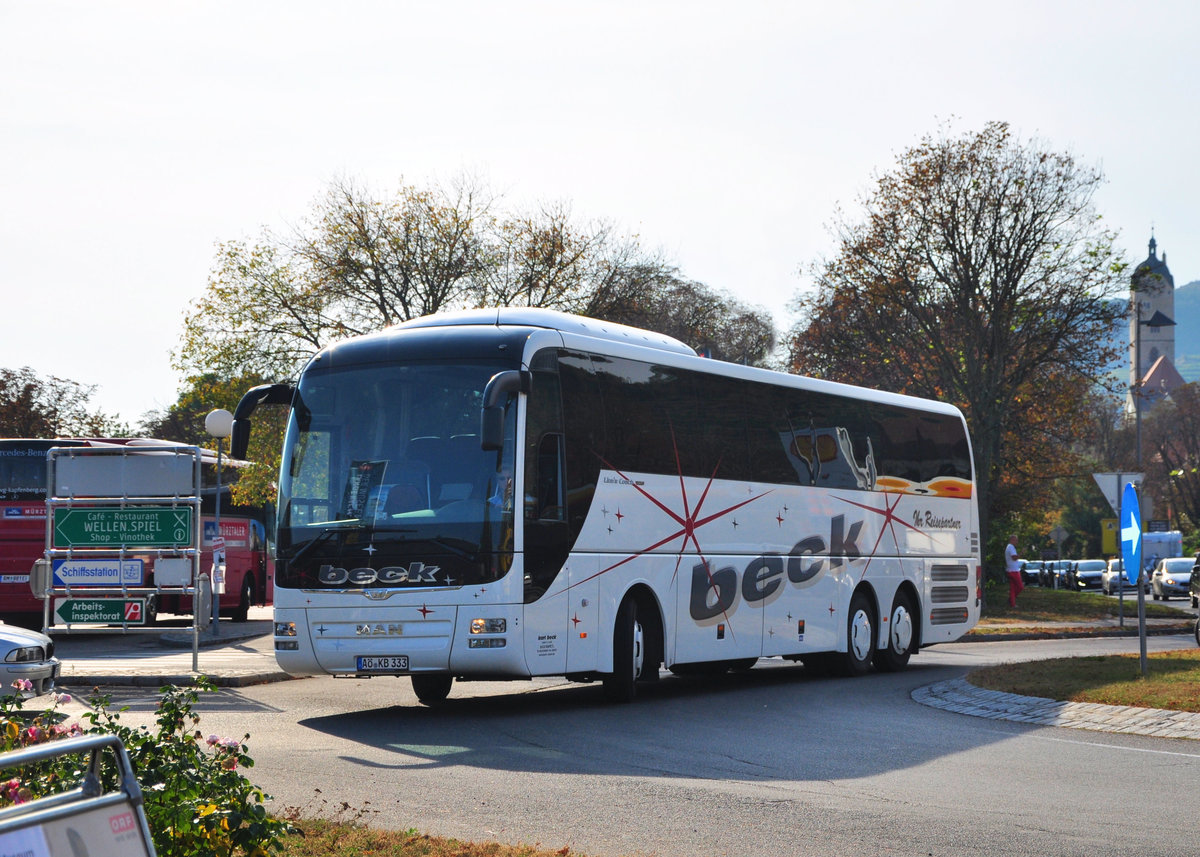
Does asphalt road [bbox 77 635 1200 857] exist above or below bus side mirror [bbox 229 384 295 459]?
below

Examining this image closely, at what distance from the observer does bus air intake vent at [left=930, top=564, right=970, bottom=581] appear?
2278cm

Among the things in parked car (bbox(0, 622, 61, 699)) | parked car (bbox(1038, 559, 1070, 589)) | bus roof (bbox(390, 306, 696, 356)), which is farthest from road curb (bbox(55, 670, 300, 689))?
parked car (bbox(1038, 559, 1070, 589))

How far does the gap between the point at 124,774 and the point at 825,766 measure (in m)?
8.08

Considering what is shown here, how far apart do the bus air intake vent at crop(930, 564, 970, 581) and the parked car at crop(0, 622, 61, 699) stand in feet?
41.9

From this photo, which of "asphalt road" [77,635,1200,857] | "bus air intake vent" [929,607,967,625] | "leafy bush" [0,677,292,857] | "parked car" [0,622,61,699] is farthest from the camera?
"bus air intake vent" [929,607,967,625]

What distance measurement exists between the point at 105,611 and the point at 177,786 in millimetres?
12908

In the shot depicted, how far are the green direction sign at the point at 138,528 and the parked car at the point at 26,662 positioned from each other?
3.05 meters

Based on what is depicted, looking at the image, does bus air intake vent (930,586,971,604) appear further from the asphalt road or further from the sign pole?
the sign pole

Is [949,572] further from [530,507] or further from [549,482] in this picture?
[530,507]

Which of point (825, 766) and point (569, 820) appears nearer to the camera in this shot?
point (569, 820)

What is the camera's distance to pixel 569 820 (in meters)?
8.66

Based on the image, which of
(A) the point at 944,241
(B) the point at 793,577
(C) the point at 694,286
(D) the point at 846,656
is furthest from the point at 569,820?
(C) the point at 694,286

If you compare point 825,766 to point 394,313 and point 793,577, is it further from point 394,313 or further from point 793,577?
point 394,313

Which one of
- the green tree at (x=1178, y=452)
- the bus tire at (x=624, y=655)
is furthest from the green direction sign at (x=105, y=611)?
the green tree at (x=1178, y=452)
